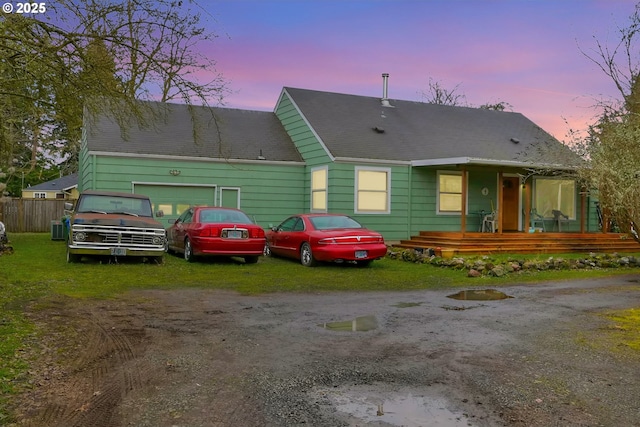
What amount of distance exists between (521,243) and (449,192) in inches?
126

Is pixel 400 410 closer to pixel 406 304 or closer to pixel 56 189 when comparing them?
pixel 406 304

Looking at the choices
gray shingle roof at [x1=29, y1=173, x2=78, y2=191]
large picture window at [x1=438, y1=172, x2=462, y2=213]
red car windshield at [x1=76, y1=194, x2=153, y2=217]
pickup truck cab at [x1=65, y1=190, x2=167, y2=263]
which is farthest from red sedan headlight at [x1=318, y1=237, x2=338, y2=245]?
gray shingle roof at [x1=29, y1=173, x2=78, y2=191]

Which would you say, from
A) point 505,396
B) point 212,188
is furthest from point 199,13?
point 212,188

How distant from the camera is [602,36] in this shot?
18.9 meters

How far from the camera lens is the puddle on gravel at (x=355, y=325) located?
6.78m

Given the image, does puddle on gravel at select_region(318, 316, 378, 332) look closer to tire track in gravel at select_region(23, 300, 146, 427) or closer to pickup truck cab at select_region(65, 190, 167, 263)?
tire track in gravel at select_region(23, 300, 146, 427)

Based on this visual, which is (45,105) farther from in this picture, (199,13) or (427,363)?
(427,363)

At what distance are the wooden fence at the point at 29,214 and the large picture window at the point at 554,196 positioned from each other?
74.5 feet

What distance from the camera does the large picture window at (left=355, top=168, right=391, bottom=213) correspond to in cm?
1847

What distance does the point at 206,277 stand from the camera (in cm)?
1141

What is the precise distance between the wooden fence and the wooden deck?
19155 mm

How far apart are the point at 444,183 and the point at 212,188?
8.22 meters

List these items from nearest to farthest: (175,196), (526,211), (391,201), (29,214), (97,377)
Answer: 1. (97,377)
2. (175,196)
3. (391,201)
4. (526,211)
5. (29,214)

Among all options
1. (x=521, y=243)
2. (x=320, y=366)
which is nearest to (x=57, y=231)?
(x=521, y=243)
